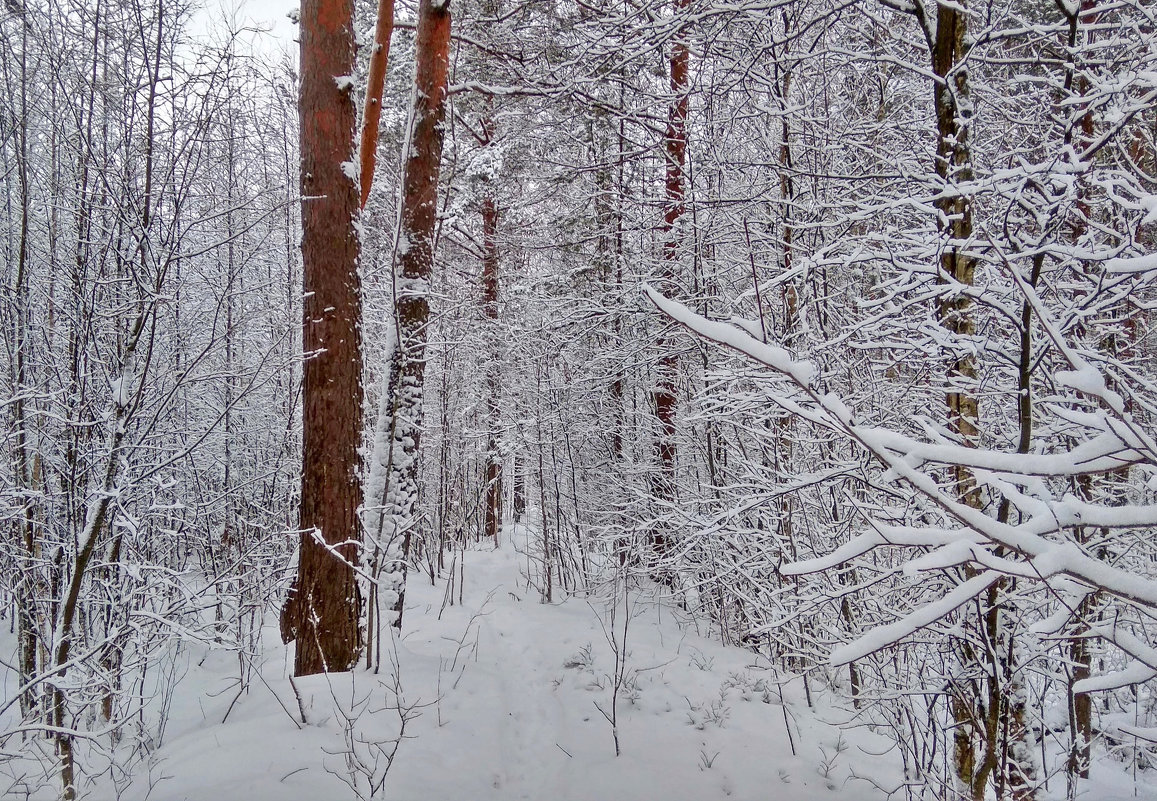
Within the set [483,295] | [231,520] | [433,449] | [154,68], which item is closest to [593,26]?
[154,68]

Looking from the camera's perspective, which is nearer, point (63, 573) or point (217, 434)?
point (63, 573)

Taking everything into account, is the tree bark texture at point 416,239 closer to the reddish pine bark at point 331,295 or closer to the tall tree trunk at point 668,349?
the reddish pine bark at point 331,295

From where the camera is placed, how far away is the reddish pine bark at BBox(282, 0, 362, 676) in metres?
3.74

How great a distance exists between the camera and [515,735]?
3.37m

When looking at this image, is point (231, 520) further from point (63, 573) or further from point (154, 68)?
point (154, 68)

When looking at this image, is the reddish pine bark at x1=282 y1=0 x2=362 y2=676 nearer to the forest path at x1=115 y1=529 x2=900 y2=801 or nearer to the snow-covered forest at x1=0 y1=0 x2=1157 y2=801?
the snow-covered forest at x1=0 y1=0 x2=1157 y2=801

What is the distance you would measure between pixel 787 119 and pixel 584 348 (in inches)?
182

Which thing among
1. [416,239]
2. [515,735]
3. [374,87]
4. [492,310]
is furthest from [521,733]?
[492,310]

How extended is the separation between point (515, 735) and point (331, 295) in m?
3.07

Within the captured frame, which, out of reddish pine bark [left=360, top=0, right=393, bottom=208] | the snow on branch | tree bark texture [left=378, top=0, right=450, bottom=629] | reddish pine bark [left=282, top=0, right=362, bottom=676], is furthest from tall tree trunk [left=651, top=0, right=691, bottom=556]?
the snow on branch

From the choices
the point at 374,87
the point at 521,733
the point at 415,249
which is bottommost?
the point at 521,733

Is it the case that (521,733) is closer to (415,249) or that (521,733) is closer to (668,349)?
(415,249)

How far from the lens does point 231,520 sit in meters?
6.52

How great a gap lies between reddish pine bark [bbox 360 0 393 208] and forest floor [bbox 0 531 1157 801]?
3652 millimetres
